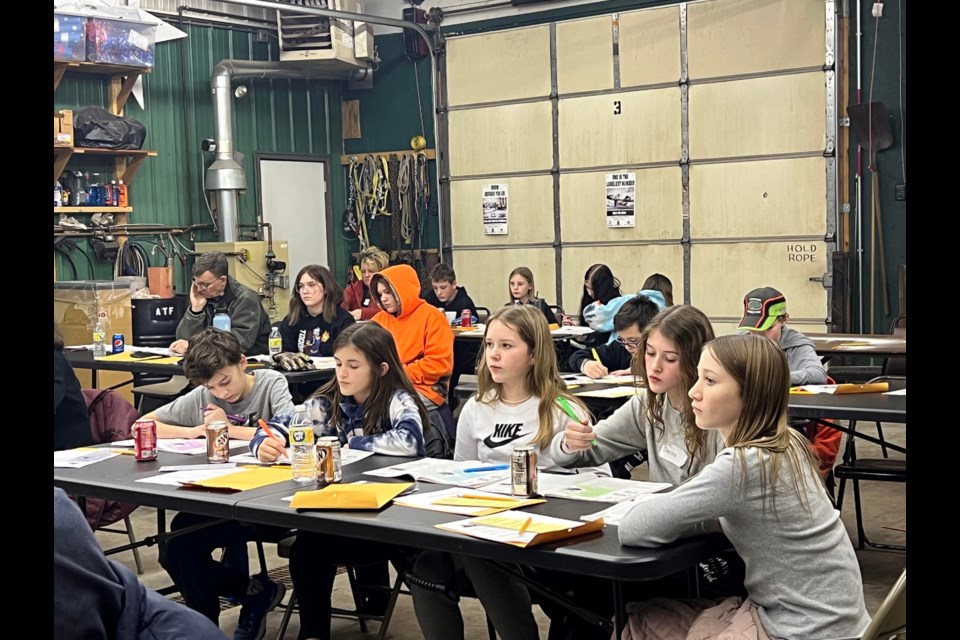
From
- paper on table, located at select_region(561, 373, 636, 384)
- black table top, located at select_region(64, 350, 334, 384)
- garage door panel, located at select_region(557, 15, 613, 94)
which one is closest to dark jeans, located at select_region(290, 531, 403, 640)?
paper on table, located at select_region(561, 373, 636, 384)

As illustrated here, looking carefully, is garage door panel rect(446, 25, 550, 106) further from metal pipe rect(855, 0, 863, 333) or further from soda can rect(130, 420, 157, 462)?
soda can rect(130, 420, 157, 462)

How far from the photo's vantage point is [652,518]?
2516 mm

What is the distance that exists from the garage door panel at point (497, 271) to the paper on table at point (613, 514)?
30.1 ft

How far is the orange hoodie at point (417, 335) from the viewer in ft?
21.7

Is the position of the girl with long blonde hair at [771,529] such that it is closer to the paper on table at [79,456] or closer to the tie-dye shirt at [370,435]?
the tie-dye shirt at [370,435]

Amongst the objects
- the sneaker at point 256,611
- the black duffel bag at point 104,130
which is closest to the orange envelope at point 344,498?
the sneaker at point 256,611

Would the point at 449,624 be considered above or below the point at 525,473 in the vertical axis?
below

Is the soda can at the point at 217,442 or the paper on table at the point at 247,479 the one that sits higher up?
the soda can at the point at 217,442

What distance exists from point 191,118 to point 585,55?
4.13 m

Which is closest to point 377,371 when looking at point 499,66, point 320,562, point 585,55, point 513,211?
point 320,562

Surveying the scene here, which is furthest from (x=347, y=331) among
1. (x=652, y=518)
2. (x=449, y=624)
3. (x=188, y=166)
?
(x=188, y=166)
